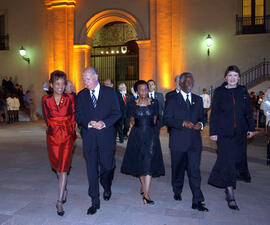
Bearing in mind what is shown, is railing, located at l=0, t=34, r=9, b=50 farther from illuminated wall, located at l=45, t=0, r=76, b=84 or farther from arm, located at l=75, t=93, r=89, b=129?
arm, located at l=75, t=93, r=89, b=129

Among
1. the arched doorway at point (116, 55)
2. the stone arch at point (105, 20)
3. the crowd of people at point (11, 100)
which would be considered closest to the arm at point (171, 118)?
the stone arch at point (105, 20)

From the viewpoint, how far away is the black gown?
4.33 m

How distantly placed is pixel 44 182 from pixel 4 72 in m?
16.5

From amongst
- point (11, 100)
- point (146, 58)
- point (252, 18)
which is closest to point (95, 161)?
point (146, 58)

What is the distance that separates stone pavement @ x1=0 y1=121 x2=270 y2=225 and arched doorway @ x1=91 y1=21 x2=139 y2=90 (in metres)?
13.1

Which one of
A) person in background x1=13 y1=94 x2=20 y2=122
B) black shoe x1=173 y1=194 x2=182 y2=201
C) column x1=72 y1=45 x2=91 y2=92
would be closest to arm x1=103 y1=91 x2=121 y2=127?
black shoe x1=173 y1=194 x2=182 y2=201

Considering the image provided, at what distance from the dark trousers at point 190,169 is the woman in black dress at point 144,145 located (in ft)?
0.76

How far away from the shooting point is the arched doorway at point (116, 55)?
1925 centimetres

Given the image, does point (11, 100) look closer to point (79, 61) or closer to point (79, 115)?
point (79, 61)

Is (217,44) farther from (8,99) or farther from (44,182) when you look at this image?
(44,182)

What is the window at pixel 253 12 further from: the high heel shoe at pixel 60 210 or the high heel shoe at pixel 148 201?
the high heel shoe at pixel 60 210

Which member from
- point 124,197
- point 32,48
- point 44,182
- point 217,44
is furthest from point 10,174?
point 32,48

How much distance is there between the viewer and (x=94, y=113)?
4082 millimetres

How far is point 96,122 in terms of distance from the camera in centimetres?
394
